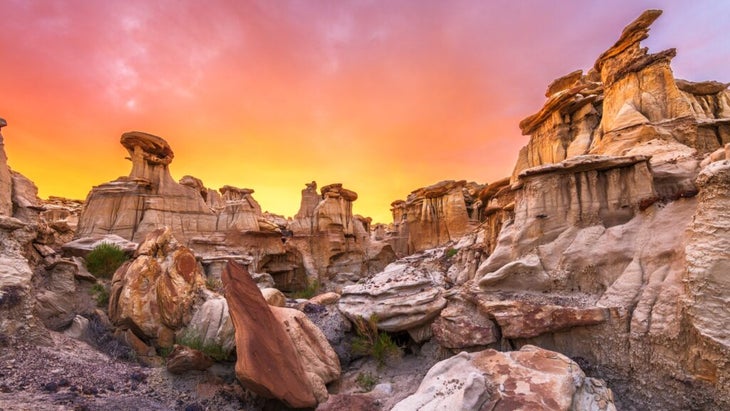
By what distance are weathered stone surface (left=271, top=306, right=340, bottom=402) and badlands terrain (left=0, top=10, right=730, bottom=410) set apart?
6 centimetres

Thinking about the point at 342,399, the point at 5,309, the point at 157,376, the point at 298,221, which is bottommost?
the point at 342,399

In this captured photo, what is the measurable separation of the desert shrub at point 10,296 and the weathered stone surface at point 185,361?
12.1 feet

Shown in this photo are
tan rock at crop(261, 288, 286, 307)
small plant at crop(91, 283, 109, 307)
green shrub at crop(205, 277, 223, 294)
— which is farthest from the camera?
tan rock at crop(261, 288, 286, 307)

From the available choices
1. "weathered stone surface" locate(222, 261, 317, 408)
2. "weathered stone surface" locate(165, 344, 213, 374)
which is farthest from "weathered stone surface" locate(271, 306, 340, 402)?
"weathered stone surface" locate(165, 344, 213, 374)

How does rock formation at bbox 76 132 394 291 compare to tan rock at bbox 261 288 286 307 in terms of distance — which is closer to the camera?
tan rock at bbox 261 288 286 307

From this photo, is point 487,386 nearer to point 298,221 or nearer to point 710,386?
point 710,386

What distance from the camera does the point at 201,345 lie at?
901 centimetres

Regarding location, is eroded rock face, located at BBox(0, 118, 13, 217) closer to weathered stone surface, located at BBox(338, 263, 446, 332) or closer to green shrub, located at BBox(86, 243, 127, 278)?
green shrub, located at BBox(86, 243, 127, 278)

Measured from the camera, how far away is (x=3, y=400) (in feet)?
16.8

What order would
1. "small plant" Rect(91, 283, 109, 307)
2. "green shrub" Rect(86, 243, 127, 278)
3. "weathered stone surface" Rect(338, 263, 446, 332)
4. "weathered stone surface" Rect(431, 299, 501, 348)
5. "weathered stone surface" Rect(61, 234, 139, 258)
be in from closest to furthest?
"weathered stone surface" Rect(431, 299, 501, 348) → "weathered stone surface" Rect(338, 263, 446, 332) → "small plant" Rect(91, 283, 109, 307) → "green shrub" Rect(86, 243, 127, 278) → "weathered stone surface" Rect(61, 234, 139, 258)

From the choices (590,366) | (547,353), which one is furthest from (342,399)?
(590,366)

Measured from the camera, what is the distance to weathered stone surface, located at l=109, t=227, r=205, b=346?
952 centimetres

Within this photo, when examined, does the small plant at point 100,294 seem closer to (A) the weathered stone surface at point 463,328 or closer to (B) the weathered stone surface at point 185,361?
(B) the weathered stone surface at point 185,361

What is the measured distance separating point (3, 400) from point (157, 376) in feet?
10.1
